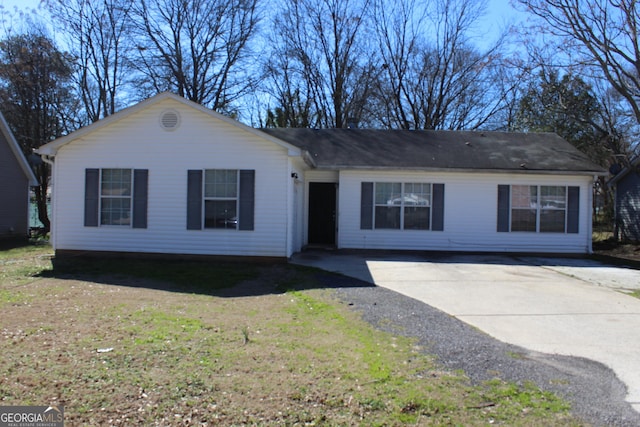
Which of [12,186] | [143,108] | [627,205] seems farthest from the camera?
[627,205]

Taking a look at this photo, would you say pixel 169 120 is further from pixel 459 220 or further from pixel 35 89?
pixel 35 89

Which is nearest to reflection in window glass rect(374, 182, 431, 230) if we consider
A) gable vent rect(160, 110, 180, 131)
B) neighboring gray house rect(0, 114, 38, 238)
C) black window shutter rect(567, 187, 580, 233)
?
black window shutter rect(567, 187, 580, 233)

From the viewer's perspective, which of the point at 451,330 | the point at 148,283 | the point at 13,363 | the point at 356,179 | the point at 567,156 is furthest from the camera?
the point at 567,156

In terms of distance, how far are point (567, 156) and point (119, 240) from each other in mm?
14524

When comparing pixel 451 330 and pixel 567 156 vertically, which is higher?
pixel 567 156

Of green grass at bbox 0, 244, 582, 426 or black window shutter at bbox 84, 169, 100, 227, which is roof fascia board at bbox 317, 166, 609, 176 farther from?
green grass at bbox 0, 244, 582, 426

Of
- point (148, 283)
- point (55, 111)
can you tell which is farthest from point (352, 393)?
point (55, 111)

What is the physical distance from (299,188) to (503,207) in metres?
6.50

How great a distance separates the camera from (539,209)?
14969 mm

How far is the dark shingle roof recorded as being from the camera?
14.9m

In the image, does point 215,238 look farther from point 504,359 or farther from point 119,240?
point 504,359

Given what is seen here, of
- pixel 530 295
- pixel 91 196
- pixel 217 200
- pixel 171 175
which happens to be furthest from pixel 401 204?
pixel 91 196

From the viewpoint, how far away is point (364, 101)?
30.8m

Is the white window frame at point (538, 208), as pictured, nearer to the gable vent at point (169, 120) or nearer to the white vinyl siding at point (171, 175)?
the white vinyl siding at point (171, 175)
